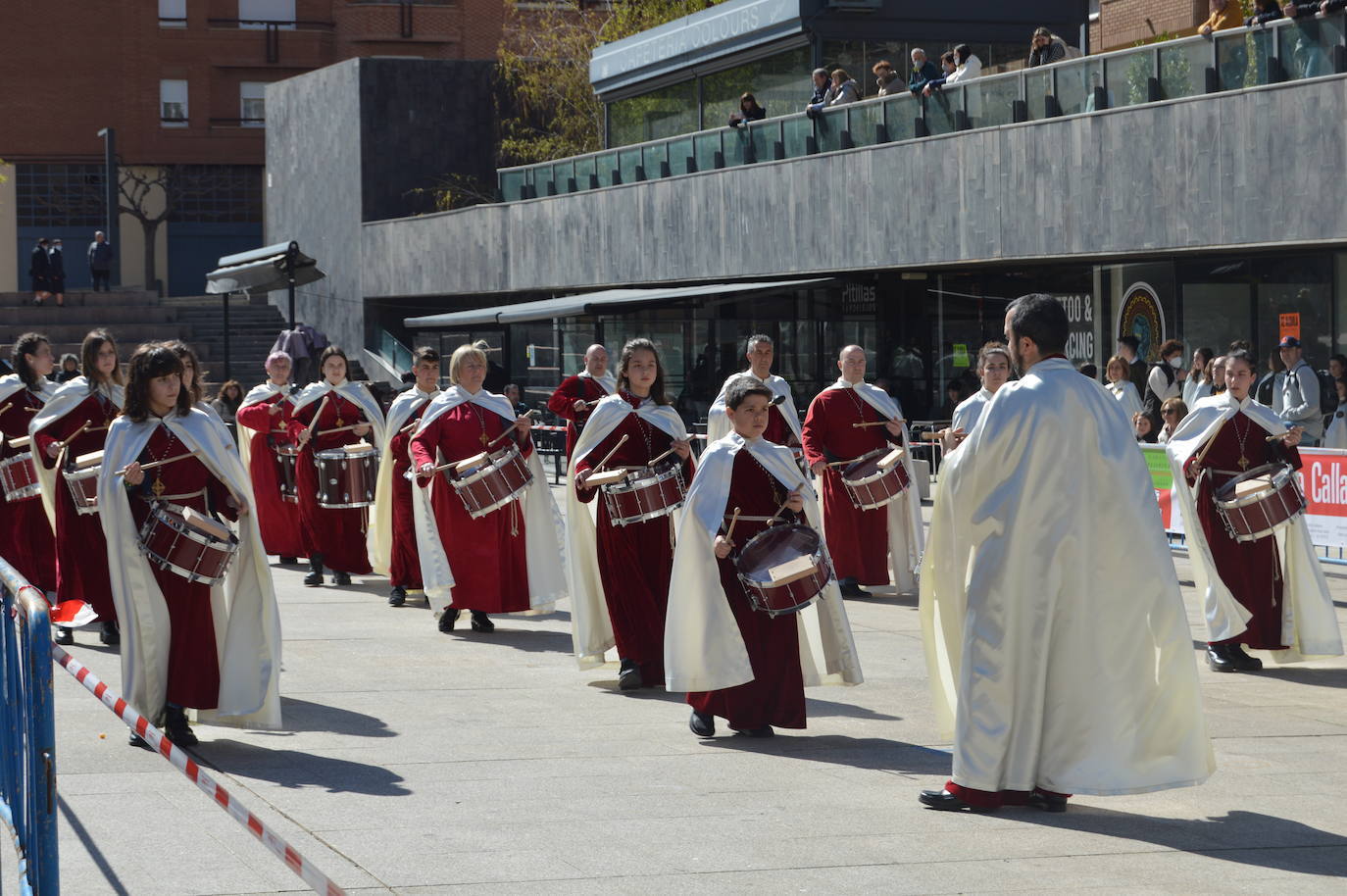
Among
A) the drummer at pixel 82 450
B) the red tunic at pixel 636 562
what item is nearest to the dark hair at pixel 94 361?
the drummer at pixel 82 450

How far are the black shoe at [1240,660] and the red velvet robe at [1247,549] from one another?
0.10m

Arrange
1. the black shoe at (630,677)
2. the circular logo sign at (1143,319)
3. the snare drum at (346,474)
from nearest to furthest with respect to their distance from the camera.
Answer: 1. the black shoe at (630,677)
2. the snare drum at (346,474)
3. the circular logo sign at (1143,319)

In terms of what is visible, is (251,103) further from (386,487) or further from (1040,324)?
(1040,324)

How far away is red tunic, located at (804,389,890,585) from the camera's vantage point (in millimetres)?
15453

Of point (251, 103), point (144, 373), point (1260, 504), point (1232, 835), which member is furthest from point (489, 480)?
point (251, 103)

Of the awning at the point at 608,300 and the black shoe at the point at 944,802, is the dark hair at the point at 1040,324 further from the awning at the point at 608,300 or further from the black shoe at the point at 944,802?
the awning at the point at 608,300

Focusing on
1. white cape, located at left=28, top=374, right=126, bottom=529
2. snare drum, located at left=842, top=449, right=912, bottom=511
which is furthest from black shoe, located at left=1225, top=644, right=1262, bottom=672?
white cape, located at left=28, top=374, right=126, bottom=529

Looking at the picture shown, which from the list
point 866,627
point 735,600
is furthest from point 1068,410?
point 866,627

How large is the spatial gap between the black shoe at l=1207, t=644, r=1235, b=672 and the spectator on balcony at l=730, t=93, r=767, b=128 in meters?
21.0

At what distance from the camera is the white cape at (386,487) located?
590 inches

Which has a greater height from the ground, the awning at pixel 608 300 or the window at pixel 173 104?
the window at pixel 173 104

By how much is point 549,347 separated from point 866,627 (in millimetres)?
24584

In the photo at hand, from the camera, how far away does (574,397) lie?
13.0 m

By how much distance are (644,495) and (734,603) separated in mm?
1625
